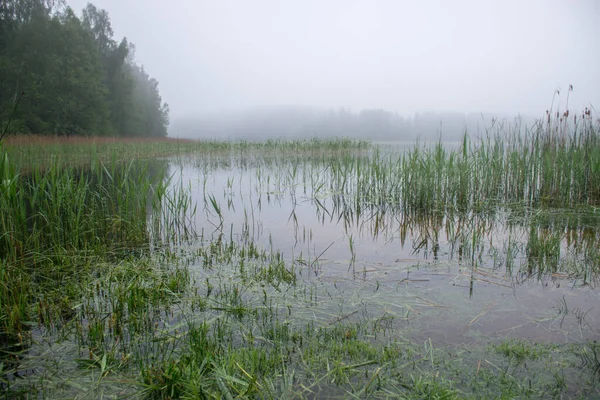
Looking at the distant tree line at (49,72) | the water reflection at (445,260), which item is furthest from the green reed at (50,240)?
the distant tree line at (49,72)

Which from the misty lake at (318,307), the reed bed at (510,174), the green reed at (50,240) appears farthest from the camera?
the reed bed at (510,174)

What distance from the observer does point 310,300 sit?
2.56 meters

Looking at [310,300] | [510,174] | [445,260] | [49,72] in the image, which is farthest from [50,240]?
[49,72]

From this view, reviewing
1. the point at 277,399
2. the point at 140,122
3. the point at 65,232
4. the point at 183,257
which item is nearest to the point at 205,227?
the point at 183,257

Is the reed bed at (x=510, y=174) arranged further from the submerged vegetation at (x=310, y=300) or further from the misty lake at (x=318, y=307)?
the misty lake at (x=318, y=307)

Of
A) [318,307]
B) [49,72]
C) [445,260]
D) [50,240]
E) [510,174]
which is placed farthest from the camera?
[49,72]

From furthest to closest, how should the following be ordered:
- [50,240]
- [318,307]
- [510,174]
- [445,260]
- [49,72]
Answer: [49,72] < [510,174] < [50,240] < [445,260] < [318,307]

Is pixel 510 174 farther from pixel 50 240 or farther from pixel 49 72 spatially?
pixel 49 72

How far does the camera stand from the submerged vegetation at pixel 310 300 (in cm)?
171

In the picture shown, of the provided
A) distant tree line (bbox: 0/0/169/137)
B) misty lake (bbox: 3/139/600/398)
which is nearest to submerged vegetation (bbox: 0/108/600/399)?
misty lake (bbox: 3/139/600/398)

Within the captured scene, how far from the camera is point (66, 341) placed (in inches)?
80.4

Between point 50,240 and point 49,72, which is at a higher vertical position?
point 49,72

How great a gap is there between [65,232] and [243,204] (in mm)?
2863

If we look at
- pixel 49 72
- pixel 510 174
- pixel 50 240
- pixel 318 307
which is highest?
pixel 49 72
